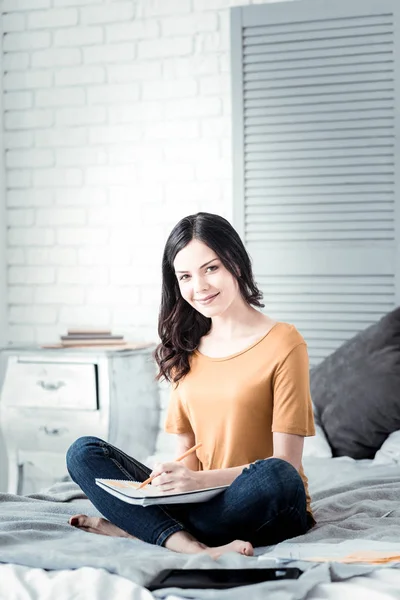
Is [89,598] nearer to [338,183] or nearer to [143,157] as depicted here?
[338,183]

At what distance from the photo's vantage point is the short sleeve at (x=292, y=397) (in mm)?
1888

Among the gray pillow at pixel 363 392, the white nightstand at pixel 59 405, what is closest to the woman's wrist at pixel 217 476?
the gray pillow at pixel 363 392

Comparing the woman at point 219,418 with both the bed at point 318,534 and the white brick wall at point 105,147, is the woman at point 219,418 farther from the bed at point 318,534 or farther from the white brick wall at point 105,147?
the white brick wall at point 105,147

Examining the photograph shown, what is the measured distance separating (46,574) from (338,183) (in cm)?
228

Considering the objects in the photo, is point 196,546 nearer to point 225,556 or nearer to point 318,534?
point 225,556

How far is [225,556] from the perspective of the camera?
1648 mm

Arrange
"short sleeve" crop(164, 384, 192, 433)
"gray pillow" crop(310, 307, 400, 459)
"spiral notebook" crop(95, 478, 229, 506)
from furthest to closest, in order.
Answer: "gray pillow" crop(310, 307, 400, 459) < "short sleeve" crop(164, 384, 192, 433) < "spiral notebook" crop(95, 478, 229, 506)

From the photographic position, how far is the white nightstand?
3.40m

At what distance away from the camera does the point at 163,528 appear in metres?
1.83

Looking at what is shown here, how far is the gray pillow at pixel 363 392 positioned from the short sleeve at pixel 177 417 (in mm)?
927

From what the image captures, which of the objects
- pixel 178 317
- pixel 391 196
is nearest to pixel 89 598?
pixel 178 317

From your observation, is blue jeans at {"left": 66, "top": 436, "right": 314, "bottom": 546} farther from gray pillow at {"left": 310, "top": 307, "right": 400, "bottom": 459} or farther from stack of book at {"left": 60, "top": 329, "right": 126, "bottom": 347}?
stack of book at {"left": 60, "top": 329, "right": 126, "bottom": 347}

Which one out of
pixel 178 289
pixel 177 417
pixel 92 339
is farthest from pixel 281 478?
pixel 92 339

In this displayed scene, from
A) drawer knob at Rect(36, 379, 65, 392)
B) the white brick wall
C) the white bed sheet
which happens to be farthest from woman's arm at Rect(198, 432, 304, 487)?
the white brick wall
